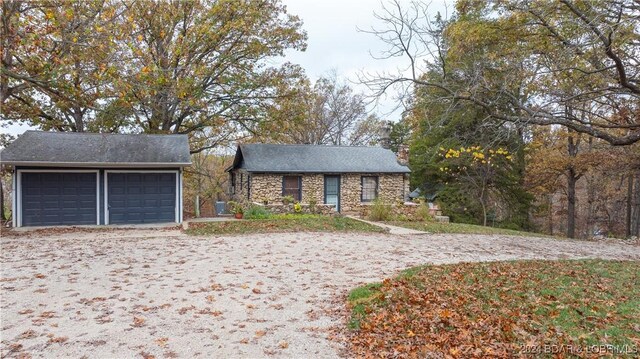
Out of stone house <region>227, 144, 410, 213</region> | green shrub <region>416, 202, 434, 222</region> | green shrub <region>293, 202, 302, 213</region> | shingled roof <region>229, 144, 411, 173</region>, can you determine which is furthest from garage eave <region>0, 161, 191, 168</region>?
green shrub <region>416, 202, 434, 222</region>

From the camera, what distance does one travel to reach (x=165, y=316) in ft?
16.3

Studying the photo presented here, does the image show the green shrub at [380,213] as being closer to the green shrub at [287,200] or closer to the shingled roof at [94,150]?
the green shrub at [287,200]

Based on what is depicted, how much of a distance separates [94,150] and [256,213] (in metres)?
6.53

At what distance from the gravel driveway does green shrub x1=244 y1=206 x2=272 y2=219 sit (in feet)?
11.4

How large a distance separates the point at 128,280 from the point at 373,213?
38.0 feet

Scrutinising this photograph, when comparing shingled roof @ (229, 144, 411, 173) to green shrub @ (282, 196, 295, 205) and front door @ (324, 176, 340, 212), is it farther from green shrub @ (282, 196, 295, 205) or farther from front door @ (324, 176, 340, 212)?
green shrub @ (282, 196, 295, 205)

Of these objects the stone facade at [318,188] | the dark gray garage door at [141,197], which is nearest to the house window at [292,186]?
the stone facade at [318,188]

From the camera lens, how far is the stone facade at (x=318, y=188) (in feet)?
60.5

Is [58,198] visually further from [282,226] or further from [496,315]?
[496,315]

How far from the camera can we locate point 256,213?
15578 millimetres

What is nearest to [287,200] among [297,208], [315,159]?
[297,208]

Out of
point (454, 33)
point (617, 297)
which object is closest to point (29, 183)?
point (454, 33)

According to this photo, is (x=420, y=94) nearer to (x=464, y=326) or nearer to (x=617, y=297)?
(x=617, y=297)

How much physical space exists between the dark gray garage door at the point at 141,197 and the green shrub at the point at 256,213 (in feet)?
9.57
